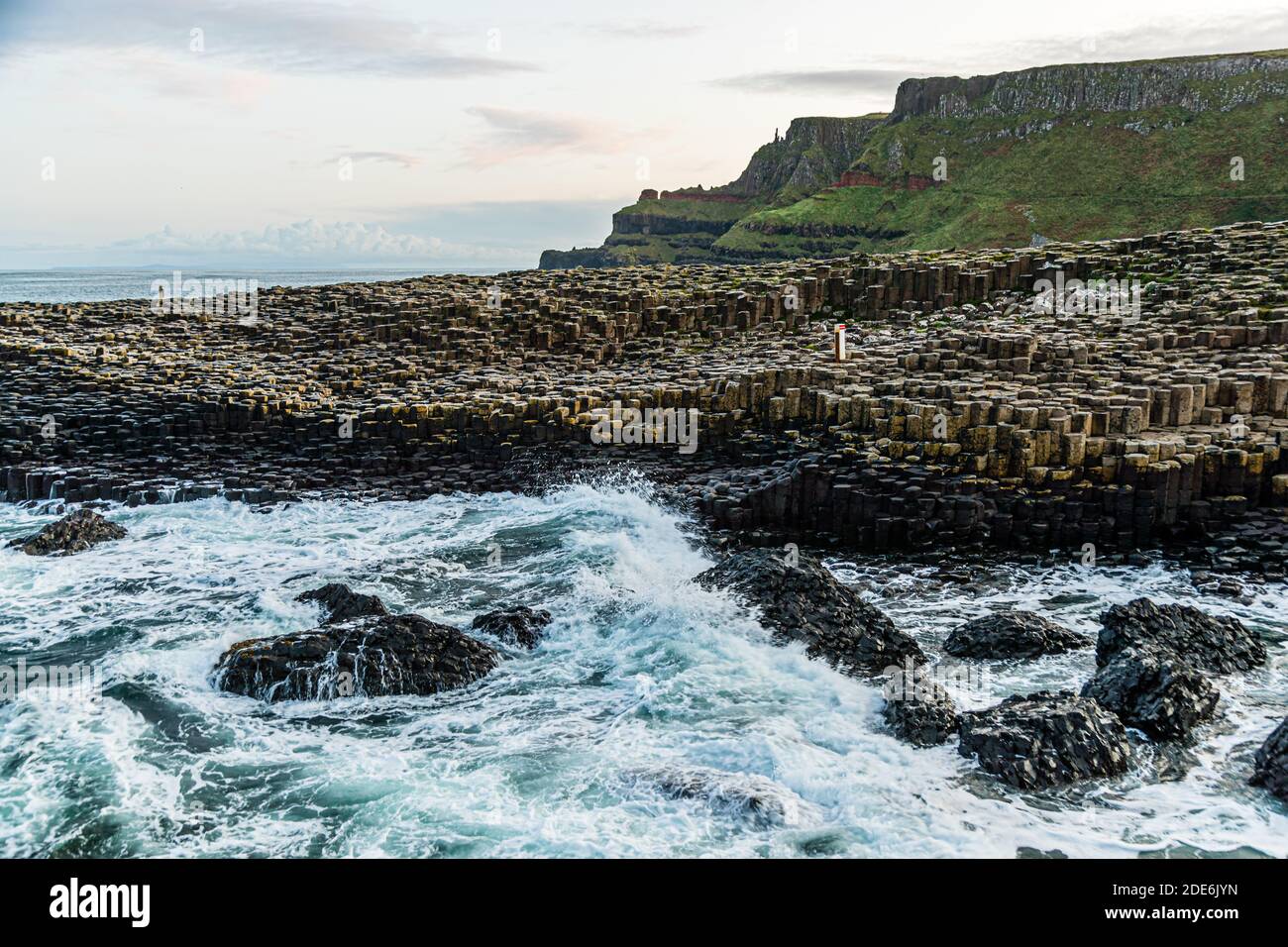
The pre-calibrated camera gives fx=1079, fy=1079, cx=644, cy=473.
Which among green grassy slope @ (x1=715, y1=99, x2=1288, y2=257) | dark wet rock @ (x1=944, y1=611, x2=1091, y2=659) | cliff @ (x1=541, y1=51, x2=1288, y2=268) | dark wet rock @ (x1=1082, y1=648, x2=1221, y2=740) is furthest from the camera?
cliff @ (x1=541, y1=51, x2=1288, y2=268)

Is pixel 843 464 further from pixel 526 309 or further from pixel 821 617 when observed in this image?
pixel 526 309

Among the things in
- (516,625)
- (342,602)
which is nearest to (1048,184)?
(516,625)

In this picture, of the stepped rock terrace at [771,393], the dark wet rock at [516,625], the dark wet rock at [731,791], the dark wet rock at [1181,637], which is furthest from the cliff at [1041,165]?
the dark wet rock at [731,791]

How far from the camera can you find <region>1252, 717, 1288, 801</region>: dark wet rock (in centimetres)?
1101

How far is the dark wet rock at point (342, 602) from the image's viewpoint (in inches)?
632

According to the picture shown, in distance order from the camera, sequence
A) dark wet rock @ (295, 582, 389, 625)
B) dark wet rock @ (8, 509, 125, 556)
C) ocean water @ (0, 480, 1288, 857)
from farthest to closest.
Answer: dark wet rock @ (8, 509, 125, 556) < dark wet rock @ (295, 582, 389, 625) < ocean water @ (0, 480, 1288, 857)

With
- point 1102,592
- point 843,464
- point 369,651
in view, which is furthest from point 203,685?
point 1102,592

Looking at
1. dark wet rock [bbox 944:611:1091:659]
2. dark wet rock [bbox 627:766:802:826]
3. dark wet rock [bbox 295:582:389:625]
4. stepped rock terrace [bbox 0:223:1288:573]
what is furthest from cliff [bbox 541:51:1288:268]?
dark wet rock [bbox 627:766:802:826]

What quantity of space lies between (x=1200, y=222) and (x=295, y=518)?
314 feet

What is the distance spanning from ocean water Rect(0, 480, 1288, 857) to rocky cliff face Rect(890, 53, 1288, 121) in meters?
118

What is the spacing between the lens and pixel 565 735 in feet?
42.4

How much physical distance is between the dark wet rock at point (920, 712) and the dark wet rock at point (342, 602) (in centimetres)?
757

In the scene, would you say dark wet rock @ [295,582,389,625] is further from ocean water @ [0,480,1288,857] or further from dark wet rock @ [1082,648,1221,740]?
dark wet rock @ [1082,648,1221,740]
